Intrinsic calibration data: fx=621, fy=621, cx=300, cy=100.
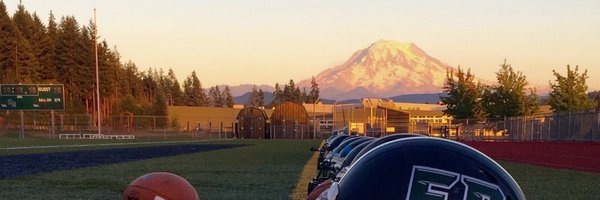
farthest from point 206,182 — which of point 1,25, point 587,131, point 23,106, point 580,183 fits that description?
point 1,25

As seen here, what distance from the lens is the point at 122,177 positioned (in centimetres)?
1345

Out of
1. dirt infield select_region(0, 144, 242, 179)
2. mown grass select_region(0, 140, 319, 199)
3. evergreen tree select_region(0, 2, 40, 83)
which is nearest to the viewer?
mown grass select_region(0, 140, 319, 199)

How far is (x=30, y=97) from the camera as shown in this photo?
166 feet

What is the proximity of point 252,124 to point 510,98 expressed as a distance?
103 feet

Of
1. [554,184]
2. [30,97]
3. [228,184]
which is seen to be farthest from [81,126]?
[554,184]

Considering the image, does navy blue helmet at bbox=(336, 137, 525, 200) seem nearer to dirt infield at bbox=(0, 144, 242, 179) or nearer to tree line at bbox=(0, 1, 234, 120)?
dirt infield at bbox=(0, 144, 242, 179)

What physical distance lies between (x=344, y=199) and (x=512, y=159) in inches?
799

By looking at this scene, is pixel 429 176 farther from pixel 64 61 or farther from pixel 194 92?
pixel 194 92

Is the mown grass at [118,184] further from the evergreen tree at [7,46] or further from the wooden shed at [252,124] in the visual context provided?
the evergreen tree at [7,46]

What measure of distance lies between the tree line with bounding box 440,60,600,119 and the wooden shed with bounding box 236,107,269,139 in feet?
77.3

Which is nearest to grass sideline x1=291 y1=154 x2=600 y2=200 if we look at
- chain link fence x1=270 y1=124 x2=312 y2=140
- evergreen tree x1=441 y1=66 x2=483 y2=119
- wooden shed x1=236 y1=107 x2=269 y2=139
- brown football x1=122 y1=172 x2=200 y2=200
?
brown football x1=122 y1=172 x2=200 y2=200

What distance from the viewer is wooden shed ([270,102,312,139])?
75.4 metres

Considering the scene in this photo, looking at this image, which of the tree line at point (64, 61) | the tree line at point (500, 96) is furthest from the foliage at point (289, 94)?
the tree line at point (500, 96)

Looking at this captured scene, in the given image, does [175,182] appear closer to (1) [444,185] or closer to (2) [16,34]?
(1) [444,185]
